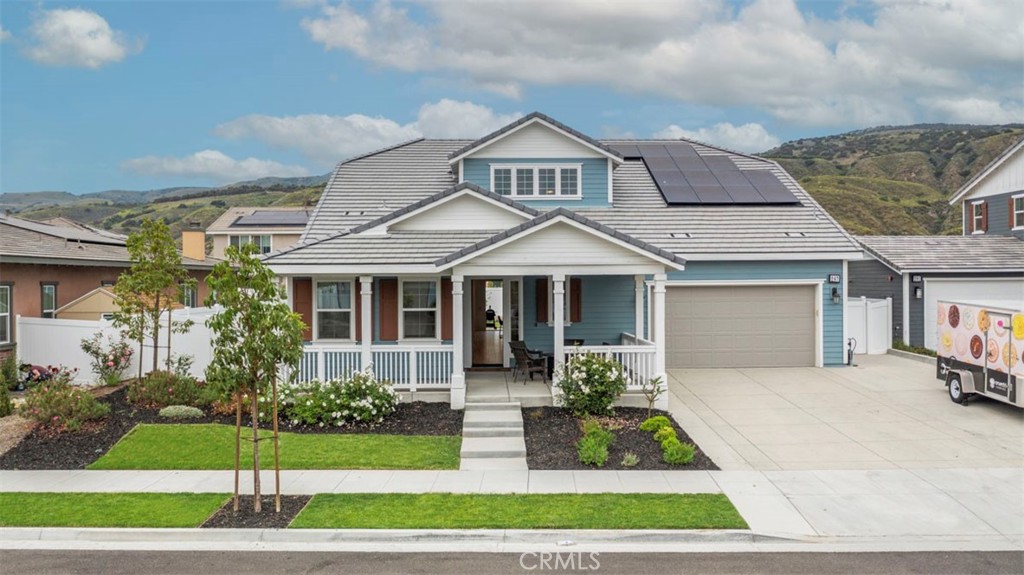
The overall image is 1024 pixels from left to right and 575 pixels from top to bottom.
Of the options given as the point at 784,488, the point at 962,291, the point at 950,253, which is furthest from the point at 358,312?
the point at 950,253

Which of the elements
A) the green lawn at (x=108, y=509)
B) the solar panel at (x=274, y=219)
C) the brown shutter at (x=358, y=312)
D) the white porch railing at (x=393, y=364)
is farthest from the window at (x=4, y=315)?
the solar panel at (x=274, y=219)

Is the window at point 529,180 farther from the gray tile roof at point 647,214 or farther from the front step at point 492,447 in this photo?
the front step at point 492,447

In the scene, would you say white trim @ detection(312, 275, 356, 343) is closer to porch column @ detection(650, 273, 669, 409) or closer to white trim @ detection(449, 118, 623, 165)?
white trim @ detection(449, 118, 623, 165)

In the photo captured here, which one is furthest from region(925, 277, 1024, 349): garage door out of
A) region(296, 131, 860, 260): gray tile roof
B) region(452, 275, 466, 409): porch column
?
region(452, 275, 466, 409): porch column

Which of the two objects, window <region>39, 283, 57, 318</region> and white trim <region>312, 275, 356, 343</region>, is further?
window <region>39, 283, 57, 318</region>

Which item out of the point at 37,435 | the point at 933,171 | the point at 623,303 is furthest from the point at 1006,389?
the point at 933,171

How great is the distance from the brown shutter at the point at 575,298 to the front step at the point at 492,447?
5.89m

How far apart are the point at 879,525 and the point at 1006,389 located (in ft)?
22.6

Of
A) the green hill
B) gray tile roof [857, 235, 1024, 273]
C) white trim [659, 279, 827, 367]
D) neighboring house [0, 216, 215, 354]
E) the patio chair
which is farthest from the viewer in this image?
the green hill

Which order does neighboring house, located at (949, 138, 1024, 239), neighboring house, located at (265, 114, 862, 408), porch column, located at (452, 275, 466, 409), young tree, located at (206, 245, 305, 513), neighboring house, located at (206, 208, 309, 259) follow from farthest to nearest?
neighboring house, located at (206, 208, 309, 259) < neighboring house, located at (949, 138, 1024, 239) < neighboring house, located at (265, 114, 862, 408) < porch column, located at (452, 275, 466, 409) < young tree, located at (206, 245, 305, 513)

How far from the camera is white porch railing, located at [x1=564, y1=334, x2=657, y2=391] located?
529 inches

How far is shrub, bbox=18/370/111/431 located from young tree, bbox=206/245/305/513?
502 cm

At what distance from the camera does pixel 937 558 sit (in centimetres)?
713

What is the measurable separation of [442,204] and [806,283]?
1015 centimetres
